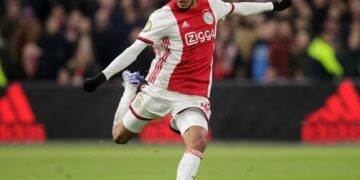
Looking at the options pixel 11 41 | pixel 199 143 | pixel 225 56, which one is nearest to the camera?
pixel 199 143

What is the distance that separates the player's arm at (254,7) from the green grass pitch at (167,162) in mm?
2471

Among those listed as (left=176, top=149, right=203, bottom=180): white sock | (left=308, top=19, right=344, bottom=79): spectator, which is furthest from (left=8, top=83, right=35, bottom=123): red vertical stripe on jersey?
(left=176, top=149, right=203, bottom=180): white sock

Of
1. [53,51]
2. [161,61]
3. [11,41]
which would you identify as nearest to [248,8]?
[161,61]

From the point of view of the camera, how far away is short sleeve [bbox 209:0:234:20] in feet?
34.8

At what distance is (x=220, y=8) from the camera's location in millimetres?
10680

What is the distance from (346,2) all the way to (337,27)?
1376 millimetres

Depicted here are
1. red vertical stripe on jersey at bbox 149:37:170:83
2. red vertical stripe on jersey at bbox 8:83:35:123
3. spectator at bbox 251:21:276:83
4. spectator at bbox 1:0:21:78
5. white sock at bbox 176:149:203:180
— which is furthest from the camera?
spectator at bbox 1:0:21:78

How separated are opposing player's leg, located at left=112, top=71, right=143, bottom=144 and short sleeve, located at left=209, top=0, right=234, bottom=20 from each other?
4.87ft

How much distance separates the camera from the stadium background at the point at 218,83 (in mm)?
19047

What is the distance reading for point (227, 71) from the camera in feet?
70.1

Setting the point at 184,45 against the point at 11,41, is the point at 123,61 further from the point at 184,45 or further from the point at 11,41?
the point at 11,41

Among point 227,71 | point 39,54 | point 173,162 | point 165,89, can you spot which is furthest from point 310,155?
point 39,54

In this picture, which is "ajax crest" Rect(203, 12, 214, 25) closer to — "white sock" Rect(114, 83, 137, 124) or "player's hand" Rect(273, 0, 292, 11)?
"player's hand" Rect(273, 0, 292, 11)

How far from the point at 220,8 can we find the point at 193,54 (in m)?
0.71
